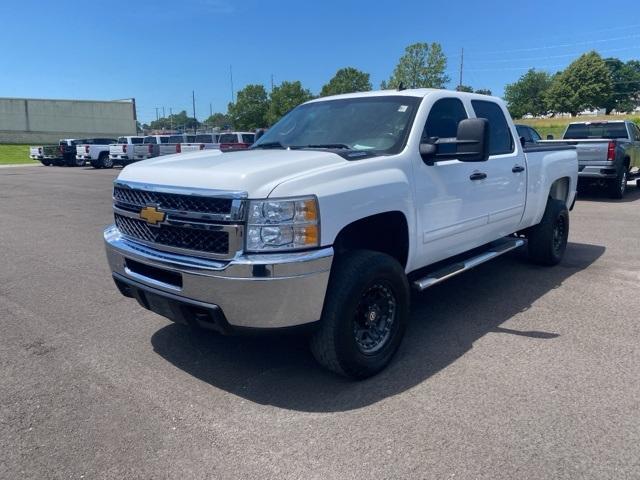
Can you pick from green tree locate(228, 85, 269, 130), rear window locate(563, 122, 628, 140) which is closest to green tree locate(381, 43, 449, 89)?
green tree locate(228, 85, 269, 130)

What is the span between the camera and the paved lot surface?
2.74 m

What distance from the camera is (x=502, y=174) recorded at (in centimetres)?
513

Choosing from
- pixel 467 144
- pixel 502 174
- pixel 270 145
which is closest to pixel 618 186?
pixel 502 174

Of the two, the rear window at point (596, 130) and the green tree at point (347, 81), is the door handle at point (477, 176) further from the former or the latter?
the green tree at point (347, 81)

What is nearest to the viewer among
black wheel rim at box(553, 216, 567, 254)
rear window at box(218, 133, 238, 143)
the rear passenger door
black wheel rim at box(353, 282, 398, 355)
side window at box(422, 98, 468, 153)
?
black wheel rim at box(353, 282, 398, 355)

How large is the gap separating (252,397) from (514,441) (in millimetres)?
1606

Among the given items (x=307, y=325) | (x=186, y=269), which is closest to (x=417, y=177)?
(x=307, y=325)

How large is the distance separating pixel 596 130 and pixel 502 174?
11.9m

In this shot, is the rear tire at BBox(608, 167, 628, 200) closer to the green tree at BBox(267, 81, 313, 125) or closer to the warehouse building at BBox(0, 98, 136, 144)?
the green tree at BBox(267, 81, 313, 125)

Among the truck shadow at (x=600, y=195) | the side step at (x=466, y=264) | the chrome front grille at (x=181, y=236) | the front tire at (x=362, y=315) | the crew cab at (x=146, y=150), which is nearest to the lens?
the chrome front grille at (x=181, y=236)

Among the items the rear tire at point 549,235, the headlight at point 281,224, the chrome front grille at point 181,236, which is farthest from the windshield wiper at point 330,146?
the rear tire at point 549,235

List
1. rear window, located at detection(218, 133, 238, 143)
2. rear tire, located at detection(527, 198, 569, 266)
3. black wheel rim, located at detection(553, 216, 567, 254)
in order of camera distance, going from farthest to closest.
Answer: rear window, located at detection(218, 133, 238, 143)
black wheel rim, located at detection(553, 216, 567, 254)
rear tire, located at detection(527, 198, 569, 266)

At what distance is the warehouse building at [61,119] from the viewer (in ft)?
218

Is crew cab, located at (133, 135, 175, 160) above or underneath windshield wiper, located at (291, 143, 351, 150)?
above
